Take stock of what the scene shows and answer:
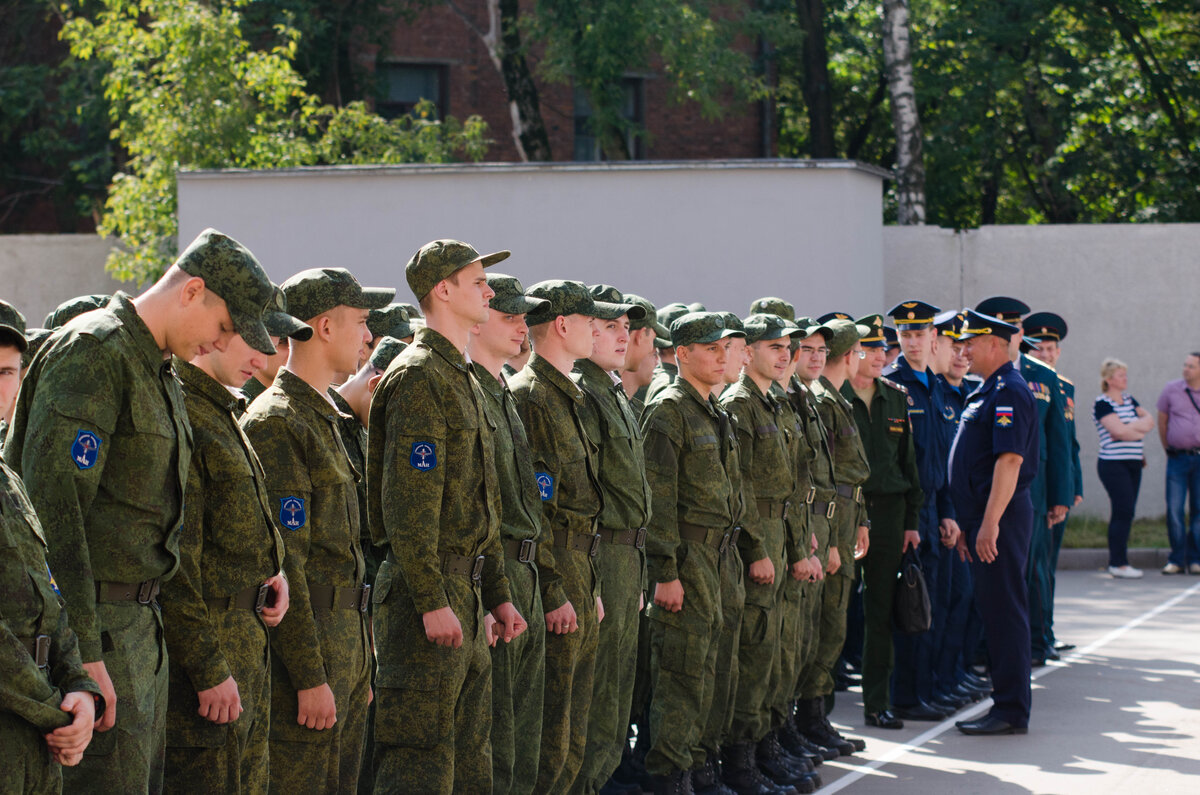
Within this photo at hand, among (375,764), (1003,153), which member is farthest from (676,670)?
(1003,153)

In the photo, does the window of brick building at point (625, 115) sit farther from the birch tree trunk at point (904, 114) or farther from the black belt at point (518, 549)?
the black belt at point (518, 549)

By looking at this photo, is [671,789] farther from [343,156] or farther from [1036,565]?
[343,156]

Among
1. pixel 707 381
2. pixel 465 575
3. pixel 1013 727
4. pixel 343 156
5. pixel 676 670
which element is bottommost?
pixel 1013 727

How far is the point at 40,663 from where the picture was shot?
3045mm

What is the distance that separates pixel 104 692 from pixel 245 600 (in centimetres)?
67

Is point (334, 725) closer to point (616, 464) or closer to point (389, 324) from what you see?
point (616, 464)

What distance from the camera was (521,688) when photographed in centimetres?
504

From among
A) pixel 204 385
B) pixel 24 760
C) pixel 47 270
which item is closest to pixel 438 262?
pixel 204 385

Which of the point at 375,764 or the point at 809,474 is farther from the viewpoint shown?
the point at 809,474

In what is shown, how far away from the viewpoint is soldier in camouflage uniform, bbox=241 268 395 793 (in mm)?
4117

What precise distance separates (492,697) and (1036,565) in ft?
19.2

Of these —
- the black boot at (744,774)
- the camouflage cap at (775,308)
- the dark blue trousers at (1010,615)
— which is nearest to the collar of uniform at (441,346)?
the black boot at (744,774)

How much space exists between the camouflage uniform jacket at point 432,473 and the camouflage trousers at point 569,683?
0.61 m

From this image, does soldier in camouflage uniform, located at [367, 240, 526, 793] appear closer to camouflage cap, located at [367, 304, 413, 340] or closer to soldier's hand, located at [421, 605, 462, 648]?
soldier's hand, located at [421, 605, 462, 648]
